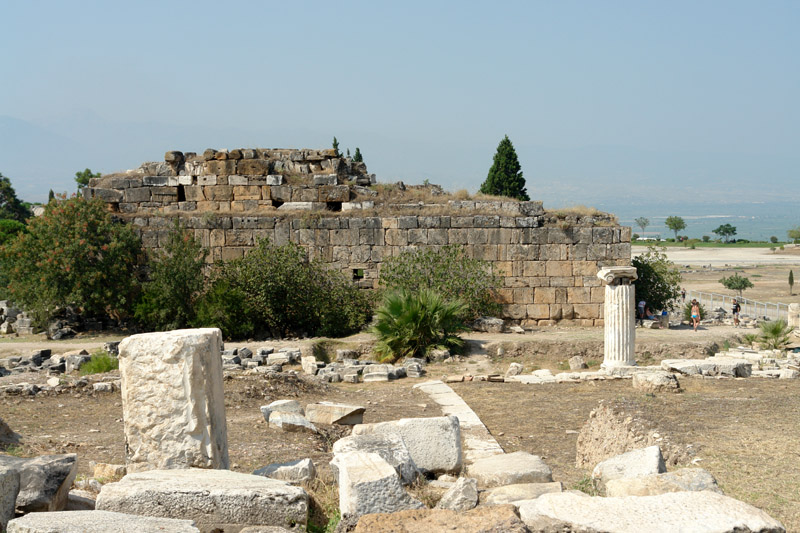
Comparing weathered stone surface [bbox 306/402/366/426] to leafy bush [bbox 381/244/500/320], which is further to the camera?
leafy bush [bbox 381/244/500/320]

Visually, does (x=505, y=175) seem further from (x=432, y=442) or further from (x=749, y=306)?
(x=432, y=442)

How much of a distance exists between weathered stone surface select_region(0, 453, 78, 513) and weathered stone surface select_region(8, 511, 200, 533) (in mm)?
490

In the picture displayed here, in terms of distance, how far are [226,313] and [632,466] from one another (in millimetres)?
11742

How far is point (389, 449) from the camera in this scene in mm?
6375

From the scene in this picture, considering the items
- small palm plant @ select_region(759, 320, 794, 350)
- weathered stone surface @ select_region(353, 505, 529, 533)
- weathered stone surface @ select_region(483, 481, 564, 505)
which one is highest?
weathered stone surface @ select_region(353, 505, 529, 533)

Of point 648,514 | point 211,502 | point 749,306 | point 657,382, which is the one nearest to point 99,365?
point 657,382

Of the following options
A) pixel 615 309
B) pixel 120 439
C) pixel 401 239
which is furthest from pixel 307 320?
pixel 120 439

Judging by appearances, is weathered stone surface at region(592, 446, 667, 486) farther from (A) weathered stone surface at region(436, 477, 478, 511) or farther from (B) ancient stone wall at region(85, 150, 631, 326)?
(B) ancient stone wall at region(85, 150, 631, 326)

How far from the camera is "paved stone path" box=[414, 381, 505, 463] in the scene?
8258 millimetres

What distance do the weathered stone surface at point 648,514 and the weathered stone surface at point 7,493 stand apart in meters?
3.10

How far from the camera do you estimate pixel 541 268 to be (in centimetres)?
1842

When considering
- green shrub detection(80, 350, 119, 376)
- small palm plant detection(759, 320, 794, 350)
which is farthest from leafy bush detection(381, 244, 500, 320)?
green shrub detection(80, 350, 119, 376)

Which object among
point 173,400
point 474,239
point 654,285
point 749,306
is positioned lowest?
point 749,306

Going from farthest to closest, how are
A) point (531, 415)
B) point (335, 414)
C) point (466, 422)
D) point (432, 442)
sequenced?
point (531, 415), point (466, 422), point (335, 414), point (432, 442)
